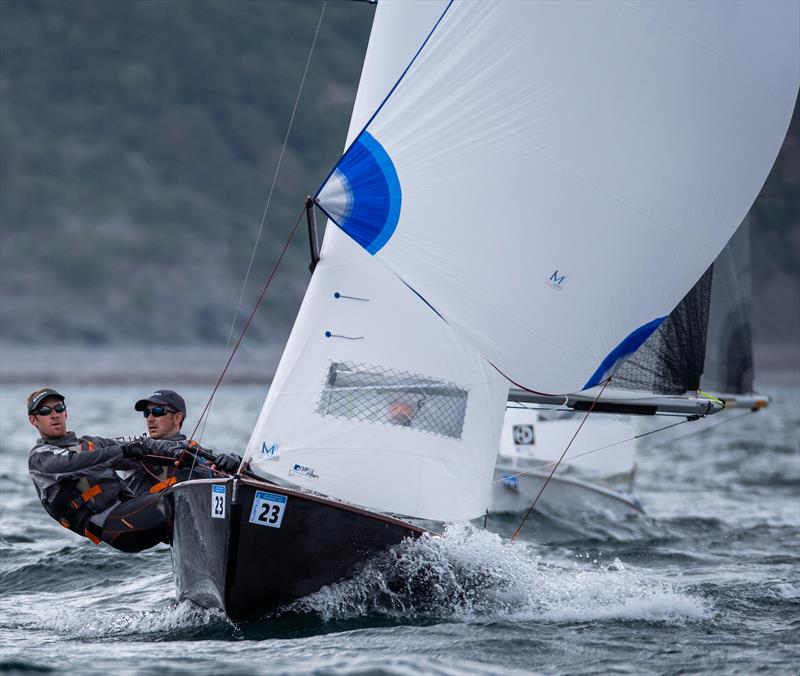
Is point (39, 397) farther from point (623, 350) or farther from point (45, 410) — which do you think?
point (623, 350)

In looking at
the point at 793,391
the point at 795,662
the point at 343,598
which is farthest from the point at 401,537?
the point at 793,391

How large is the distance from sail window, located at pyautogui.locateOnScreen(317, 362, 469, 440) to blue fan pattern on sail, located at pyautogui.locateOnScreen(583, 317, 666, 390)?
81 cm

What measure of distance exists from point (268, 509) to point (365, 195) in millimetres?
1718

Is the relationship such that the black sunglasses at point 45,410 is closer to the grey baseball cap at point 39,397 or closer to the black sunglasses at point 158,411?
the grey baseball cap at point 39,397

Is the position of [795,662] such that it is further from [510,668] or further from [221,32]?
[221,32]

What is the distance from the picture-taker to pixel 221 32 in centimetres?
9744

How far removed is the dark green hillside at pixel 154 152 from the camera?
63.1m

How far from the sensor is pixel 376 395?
6613 mm

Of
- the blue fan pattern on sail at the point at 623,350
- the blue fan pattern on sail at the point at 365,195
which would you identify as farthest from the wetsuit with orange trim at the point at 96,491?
the blue fan pattern on sail at the point at 623,350

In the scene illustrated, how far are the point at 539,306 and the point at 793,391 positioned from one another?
6519cm

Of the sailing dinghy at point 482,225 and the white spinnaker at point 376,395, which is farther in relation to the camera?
the white spinnaker at point 376,395

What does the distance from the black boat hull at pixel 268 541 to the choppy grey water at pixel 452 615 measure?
0.09m

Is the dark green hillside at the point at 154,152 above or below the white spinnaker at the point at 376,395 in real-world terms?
above

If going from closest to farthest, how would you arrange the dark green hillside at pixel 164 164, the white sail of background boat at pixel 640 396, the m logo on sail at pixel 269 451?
the m logo on sail at pixel 269 451 → the white sail of background boat at pixel 640 396 → the dark green hillside at pixel 164 164
